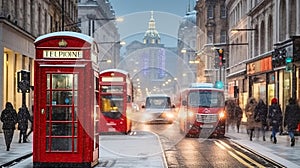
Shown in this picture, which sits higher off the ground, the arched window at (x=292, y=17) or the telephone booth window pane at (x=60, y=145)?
the arched window at (x=292, y=17)

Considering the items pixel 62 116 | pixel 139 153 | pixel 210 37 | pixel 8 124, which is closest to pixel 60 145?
pixel 62 116

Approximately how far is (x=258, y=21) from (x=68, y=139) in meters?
34.7

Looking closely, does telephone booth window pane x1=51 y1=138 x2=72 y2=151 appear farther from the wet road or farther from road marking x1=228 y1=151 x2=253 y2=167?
road marking x1=228 y1=151 x2=253 y2=167

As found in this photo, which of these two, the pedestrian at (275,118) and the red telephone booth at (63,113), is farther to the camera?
the pedestrian at (275,118)

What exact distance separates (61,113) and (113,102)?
1609 cm

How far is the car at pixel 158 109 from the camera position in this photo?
4831 centimetres

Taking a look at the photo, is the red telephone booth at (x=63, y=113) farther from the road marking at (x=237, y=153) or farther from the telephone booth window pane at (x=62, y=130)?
the road marking at (x=237, y=153)

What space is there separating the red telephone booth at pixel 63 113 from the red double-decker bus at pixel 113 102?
51.2ft

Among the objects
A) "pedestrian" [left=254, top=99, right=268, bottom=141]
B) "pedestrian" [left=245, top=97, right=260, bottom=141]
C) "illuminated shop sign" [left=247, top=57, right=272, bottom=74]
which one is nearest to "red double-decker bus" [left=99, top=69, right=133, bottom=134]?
"pedestrian" [left=245, top=97, right=260, bottom=141]

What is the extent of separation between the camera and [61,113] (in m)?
15.6

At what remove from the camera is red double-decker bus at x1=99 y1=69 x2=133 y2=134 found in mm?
31469

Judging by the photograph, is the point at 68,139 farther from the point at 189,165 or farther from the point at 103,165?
the point at 189,165

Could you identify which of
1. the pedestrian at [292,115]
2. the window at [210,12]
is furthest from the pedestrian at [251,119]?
the window at [210,12]

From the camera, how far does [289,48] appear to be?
31.8 meters
